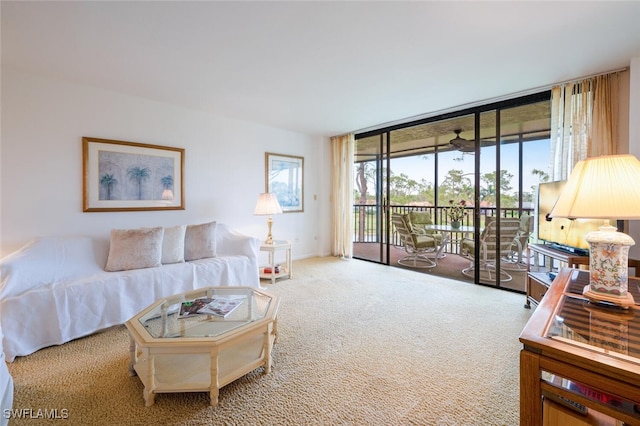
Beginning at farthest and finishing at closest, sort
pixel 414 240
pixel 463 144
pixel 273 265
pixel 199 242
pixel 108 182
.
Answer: pixel 414 240
pixel 463 144
pixel 273 265
pixel 199 242
pixel 108 182

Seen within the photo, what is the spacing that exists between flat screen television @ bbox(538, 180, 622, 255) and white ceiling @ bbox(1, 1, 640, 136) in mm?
1116

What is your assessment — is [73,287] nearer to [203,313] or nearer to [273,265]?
[203,313]

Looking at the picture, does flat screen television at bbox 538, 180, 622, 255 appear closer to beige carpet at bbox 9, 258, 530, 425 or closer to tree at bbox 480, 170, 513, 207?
tree at bbox 480, 170, 513, 207

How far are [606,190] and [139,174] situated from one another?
13.0ft

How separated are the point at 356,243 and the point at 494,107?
149 inches

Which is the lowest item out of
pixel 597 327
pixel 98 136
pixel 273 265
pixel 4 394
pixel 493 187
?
pixel 4 394

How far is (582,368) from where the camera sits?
2.54 ft

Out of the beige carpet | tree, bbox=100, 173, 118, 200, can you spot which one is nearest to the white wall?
tree, bbox=100, 173, 118, 200

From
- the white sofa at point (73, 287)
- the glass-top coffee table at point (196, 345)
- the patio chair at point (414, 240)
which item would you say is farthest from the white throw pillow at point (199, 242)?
the patio chair at point (414, 240)

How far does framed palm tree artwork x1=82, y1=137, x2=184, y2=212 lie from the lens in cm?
295

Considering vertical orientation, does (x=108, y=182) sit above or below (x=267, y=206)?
above

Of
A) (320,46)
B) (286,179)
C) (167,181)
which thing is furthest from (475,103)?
(167,181)

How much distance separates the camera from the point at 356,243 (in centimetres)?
629

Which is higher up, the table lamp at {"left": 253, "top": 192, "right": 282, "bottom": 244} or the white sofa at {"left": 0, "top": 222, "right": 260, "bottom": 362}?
the table lamp at {"left": 253, "top": 192, "right": 282, "bottom": 244}
